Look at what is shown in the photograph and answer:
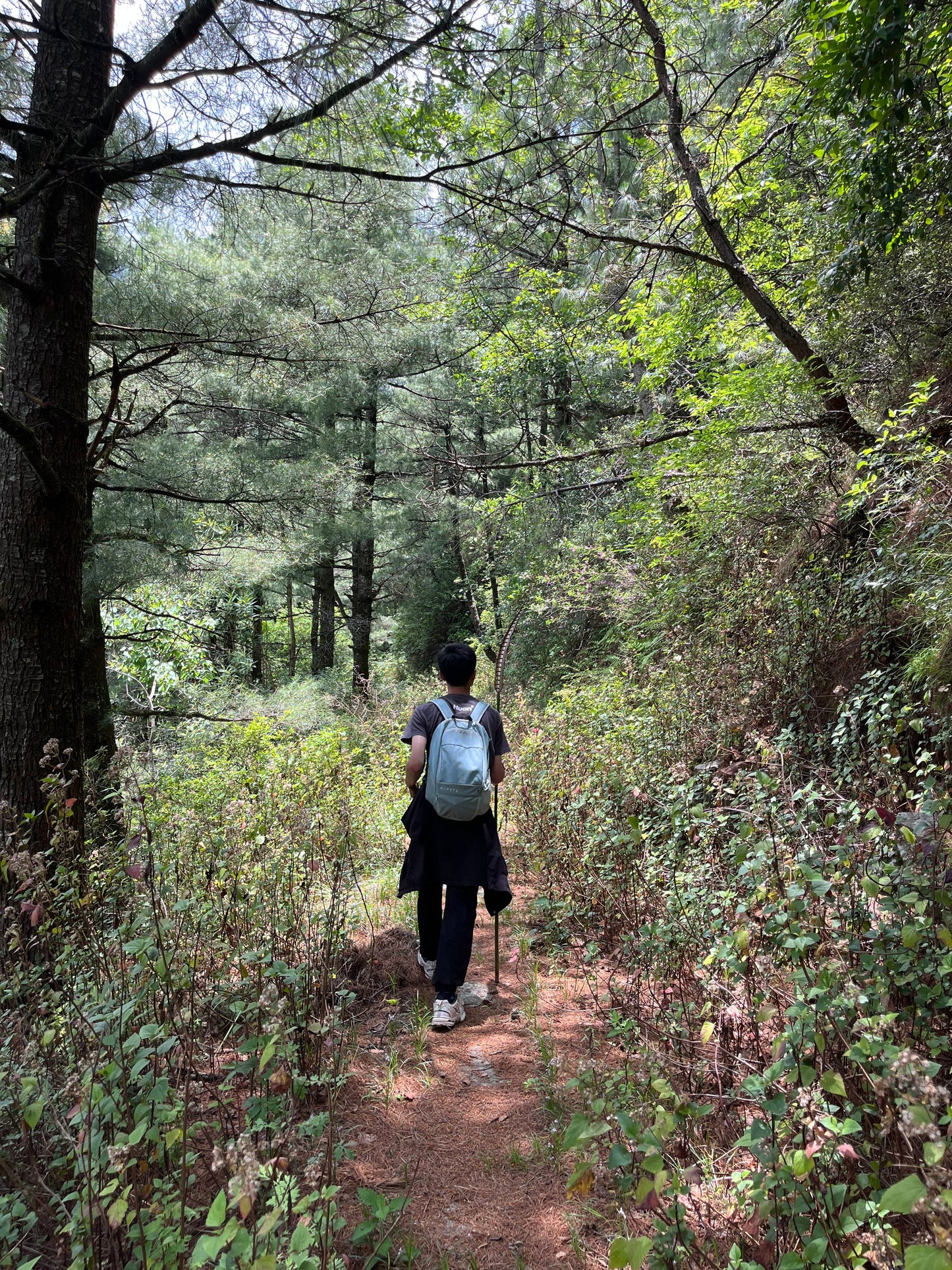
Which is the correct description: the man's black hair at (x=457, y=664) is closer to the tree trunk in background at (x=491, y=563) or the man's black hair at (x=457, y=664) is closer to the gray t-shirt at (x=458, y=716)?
the gray t-shirt at (x=458, y=716)

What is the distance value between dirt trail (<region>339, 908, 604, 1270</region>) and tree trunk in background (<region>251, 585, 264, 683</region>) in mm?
17503

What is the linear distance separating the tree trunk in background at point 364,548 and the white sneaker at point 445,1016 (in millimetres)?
10417

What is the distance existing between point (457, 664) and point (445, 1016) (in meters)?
1.73

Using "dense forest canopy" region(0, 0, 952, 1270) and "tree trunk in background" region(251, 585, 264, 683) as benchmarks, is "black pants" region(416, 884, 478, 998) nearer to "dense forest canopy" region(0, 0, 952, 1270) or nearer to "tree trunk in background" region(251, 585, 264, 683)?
"dense forest canopy" region(0, 0, 952, 1270)

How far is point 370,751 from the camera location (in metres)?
9.41

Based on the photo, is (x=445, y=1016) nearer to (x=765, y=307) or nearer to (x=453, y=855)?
(x=453, y=855)

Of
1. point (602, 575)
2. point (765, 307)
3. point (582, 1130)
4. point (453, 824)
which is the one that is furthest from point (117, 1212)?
point (602, 575)

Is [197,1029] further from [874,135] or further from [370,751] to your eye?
[370,751]

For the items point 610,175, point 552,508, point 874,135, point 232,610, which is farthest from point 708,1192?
point 232,610

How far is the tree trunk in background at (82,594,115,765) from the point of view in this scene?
21.3ft

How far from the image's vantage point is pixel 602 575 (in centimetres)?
904

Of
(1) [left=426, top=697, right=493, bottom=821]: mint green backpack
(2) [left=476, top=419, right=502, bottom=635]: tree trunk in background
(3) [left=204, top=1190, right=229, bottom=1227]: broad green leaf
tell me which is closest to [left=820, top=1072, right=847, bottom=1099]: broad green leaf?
(3) [left=204, top=1190, right=229, bottom=1227]: broad green leaf

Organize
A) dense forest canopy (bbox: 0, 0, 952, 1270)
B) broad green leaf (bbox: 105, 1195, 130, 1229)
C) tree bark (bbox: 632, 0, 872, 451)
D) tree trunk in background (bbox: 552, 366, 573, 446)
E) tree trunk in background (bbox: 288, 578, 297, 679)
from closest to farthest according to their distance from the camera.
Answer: broad green leaf (bbox: 105, 1195, 130, 1229), dense forest canopy (bbox: 0, 0, 952, 1270), tree bark (bbox: 632, 0, 872, 451), tree trunk in background (bbox: 552, 366, 573, 446), tree trunk in background (bbox: 288, 578, 297, 679)

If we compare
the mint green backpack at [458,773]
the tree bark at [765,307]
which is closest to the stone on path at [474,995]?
the mint green backpack at [458,773]
